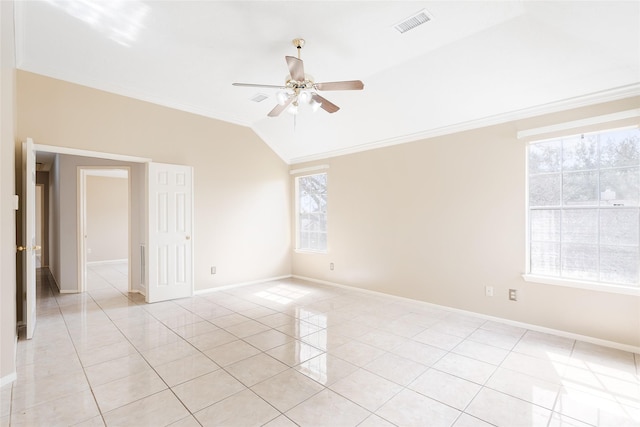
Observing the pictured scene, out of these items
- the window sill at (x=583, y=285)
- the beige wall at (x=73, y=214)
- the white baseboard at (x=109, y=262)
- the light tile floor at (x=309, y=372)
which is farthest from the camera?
the white baseboard at (x=109, y=262)

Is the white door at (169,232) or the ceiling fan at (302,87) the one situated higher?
the ceiling fan at (302,87)

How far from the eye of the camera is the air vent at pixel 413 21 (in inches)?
101

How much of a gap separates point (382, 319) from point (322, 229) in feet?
8.18

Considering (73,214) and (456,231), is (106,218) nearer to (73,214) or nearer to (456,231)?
(73,214)

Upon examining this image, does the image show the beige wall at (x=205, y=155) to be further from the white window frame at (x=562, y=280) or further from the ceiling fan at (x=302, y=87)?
the white window frame at (x=562, y=280)

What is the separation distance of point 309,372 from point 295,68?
8.49 ft

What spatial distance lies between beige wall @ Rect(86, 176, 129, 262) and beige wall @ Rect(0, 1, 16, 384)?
21.2ft

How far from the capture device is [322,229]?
233 inches

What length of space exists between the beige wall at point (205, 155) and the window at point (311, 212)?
0.26m

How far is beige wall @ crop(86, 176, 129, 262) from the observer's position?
8.01m

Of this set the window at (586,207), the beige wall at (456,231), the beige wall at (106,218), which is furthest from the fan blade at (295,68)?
the beige wall at (106,218)

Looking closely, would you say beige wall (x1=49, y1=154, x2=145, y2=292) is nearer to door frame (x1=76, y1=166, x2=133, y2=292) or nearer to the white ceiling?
door frame (x1=76, y1=166, x2=133, y2=292)

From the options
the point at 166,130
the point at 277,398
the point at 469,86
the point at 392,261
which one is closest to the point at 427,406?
the point at 277,398

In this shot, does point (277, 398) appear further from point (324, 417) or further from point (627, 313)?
point (627, 313)
